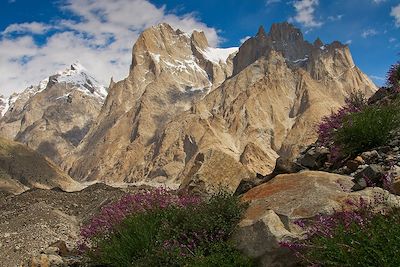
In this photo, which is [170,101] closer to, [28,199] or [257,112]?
[257,112]

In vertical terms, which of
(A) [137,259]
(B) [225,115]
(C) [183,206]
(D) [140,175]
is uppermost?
(B) [225,115]

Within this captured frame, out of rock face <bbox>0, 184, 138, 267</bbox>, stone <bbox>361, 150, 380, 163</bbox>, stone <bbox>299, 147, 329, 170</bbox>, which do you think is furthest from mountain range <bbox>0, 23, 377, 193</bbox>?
stone <bbox>361, 150, 380, 163</bbox>

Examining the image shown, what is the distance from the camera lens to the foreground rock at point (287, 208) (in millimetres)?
4879

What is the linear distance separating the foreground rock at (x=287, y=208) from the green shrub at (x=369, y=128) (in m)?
1.27

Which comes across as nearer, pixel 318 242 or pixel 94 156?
pixel 318 242

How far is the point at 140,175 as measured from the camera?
127m

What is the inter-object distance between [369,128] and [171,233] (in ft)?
10.9

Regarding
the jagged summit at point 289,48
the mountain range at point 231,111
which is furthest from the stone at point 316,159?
the jagged summit at point 289,48

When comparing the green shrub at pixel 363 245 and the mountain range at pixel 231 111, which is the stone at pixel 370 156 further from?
the mountain range at pixel 231 111

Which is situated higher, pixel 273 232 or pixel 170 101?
pixel 170 101

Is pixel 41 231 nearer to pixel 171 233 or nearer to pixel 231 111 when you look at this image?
pixel 171 233

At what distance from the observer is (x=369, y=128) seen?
7105mm

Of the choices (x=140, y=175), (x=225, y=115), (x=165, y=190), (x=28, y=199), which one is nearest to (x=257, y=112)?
(x=225, y=115)

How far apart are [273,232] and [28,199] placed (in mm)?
34433
